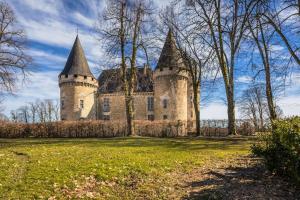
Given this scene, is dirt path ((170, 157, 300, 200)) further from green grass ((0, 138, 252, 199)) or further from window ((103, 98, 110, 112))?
window ((103, 98, 110, 112))

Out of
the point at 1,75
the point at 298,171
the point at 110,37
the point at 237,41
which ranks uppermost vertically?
the point at 110,37

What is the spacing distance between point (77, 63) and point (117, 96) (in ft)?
26.5

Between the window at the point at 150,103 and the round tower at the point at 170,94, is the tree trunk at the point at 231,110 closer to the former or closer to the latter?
the round tower at the point at 170,94

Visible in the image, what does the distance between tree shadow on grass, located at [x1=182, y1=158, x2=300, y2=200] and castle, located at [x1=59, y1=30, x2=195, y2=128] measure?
1128 inches

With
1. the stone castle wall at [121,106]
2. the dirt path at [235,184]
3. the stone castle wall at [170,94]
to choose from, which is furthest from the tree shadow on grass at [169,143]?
the stone castle wall at [121,106]

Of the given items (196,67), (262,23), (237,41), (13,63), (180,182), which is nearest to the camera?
(180,182)

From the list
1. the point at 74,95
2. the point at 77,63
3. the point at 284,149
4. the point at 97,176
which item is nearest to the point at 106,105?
the point at 74,95

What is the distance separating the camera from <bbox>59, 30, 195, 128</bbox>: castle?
37231 millimetres

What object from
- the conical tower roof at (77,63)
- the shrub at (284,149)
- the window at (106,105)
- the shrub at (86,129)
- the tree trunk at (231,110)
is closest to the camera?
the shrub at (284,149)

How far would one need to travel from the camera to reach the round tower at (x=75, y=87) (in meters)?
40.8

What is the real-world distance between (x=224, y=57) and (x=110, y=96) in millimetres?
26938

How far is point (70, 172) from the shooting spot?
7.15m

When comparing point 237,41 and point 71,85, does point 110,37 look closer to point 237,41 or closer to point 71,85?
point 237,41

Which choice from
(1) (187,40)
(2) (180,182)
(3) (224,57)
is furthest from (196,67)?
(2) (180,182)
